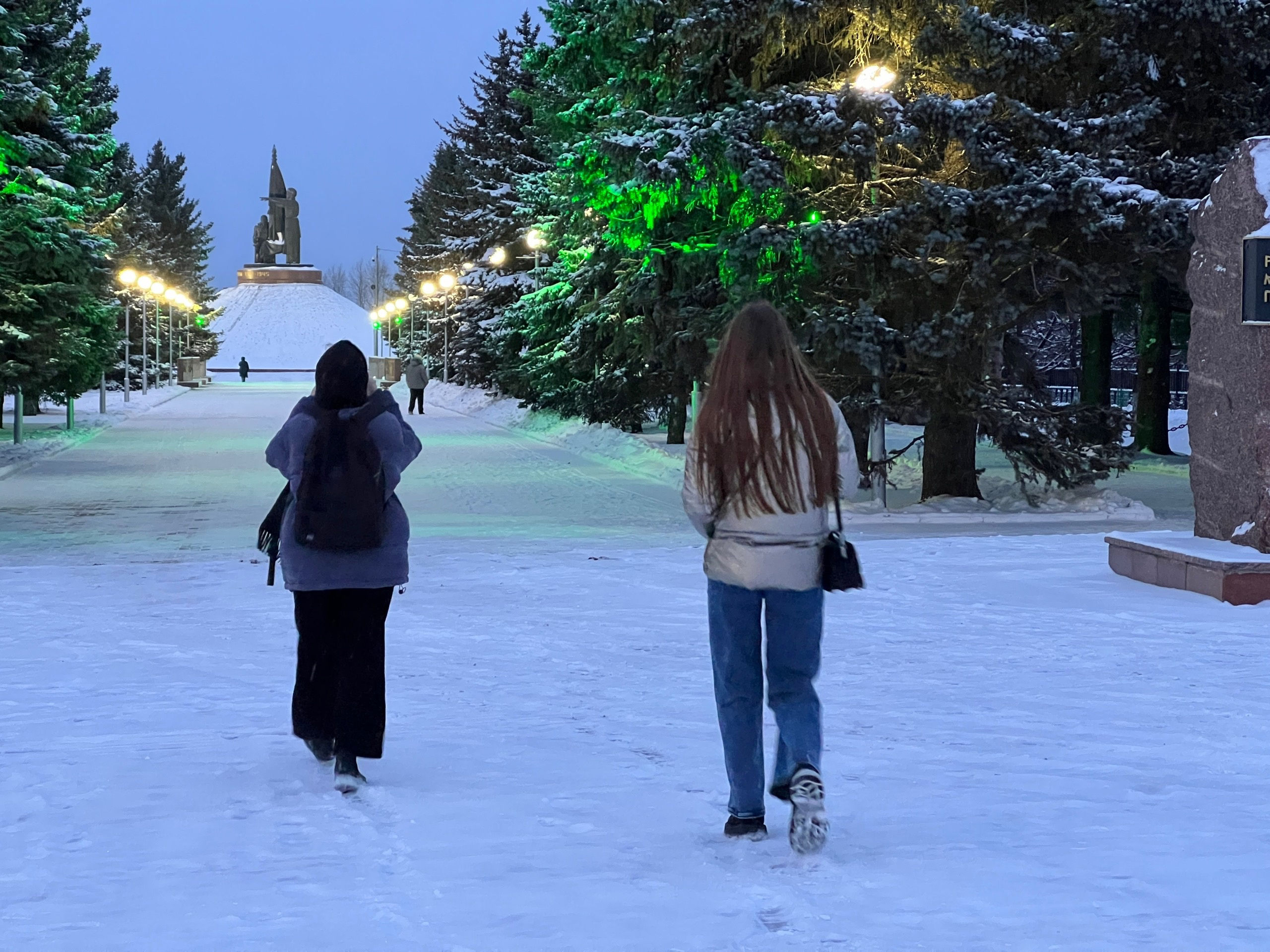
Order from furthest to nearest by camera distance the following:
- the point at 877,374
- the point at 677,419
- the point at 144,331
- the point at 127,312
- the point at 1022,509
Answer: the point at 144,331 → the point at 127,312 → the point at 677,419 → the point at 1022,509 → the point at 877,374

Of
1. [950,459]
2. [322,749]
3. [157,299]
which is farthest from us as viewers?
[157,299]

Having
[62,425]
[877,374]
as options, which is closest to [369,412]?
[877,374]

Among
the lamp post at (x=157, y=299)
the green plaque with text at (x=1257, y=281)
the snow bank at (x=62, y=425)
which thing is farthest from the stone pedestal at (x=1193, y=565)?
the lamp post at (x=157, y=299)

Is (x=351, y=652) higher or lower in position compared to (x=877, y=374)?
lower

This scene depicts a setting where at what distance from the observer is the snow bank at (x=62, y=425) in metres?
27.9

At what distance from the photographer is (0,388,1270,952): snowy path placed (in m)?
4.95

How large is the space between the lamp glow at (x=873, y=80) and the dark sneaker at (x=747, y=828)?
12.7 m

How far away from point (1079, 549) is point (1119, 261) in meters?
4.78

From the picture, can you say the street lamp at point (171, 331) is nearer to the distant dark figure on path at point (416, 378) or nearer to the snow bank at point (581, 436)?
the snow bank at point (581, 436)

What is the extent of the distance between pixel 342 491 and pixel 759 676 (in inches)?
68.8

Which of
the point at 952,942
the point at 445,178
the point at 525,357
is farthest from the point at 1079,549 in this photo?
the point at 445,178

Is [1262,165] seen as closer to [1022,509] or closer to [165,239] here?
[1022,509]

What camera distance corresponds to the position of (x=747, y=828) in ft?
18.7

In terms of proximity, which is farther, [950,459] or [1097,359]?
[1097,359]
